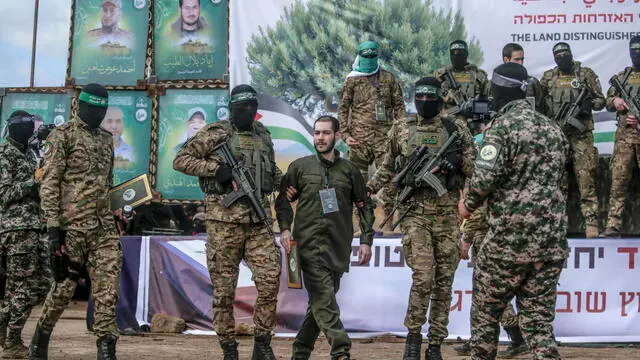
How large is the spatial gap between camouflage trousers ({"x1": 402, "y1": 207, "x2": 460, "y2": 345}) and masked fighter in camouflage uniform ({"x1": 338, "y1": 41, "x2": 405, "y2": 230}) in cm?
286

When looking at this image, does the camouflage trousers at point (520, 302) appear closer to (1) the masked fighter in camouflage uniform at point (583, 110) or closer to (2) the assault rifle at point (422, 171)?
(2) the assault rifle at point (422, 171)

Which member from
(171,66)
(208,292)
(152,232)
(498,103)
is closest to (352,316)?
(208,292)

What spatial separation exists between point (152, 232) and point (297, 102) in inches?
104

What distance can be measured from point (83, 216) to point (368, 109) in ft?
14.0

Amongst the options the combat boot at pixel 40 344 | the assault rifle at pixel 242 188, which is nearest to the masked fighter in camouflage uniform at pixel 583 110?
the assault rifle at pixel 242 188

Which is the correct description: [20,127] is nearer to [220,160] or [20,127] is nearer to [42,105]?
[220,160]

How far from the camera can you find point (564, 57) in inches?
440

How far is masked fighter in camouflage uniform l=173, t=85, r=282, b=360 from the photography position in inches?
320

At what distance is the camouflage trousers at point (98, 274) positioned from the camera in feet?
26.0

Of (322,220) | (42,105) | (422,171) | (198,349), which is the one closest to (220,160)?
(322,220)

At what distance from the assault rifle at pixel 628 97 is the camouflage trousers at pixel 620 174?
0.88ft

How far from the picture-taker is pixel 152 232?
13.1m

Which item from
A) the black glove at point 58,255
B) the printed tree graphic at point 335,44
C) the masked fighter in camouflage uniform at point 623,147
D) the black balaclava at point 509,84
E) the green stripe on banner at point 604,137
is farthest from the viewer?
the printed tree graphic at point 335,44

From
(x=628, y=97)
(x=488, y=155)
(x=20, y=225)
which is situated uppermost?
(x=628, y=97)
